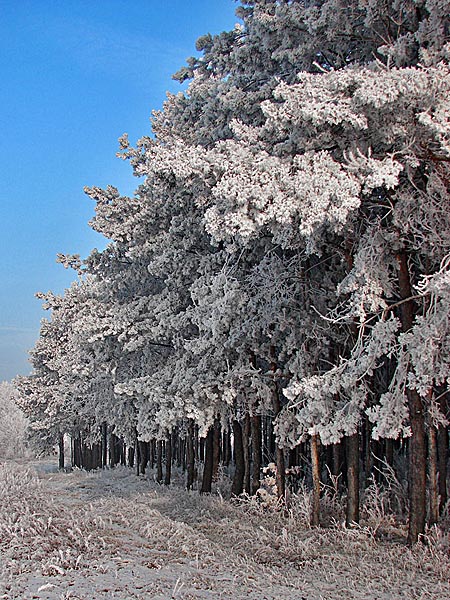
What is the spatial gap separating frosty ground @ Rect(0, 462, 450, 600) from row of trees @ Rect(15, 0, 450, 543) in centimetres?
119

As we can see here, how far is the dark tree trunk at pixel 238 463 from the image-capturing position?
55.1 feet

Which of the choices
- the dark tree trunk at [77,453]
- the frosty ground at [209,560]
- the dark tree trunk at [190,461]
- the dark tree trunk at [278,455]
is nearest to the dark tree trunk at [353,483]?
the frosty ground at [209,560]

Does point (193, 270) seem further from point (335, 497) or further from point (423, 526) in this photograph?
point (423, 526)

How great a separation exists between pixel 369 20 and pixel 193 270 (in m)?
7.71

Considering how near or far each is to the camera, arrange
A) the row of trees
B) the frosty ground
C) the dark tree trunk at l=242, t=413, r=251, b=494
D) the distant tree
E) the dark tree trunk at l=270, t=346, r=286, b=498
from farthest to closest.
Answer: the distant tree
the dark tree trunk at l=242, t=413, r=251, b=494
the dark tree trunk at l=270, t=346, r=286, b=498
the row of trees
the frosty ground

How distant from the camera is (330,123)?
29.7 ft

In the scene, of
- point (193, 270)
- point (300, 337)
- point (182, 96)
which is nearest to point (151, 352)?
point (193, 270)

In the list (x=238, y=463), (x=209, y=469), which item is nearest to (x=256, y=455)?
(x=238, y=463)

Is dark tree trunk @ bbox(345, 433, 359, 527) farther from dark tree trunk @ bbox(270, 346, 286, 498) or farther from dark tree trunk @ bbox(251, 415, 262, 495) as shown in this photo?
dark tree trunk @ bbox(251, 415, 262, 495)

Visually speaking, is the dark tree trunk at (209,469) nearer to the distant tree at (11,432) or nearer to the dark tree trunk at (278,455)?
the dark tree trunk at (278,455)

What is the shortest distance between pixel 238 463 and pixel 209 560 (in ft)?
25.6

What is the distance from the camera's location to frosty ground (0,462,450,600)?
7.68m

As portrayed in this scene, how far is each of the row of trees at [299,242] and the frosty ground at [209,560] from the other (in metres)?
1.19

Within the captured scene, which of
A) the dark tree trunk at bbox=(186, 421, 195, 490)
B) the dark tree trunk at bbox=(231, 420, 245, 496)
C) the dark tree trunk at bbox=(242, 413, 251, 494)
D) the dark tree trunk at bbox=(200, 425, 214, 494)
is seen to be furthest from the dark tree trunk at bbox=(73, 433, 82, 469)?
the dark tree trunk at bbox=(242, 413, 251, 494)
